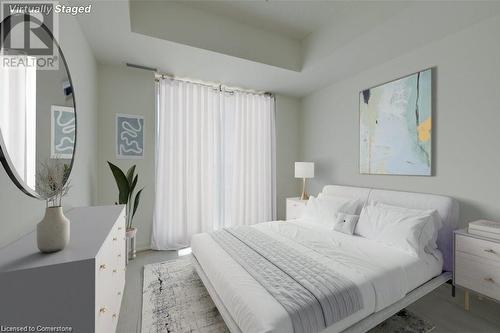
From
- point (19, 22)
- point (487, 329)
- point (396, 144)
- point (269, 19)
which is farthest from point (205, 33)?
point (487, 329)

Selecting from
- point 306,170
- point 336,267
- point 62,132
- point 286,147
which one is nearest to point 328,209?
point 306,170

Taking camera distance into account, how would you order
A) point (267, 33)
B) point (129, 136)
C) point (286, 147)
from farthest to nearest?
point (286, 147) < point (129, 136) < point (267, 33)

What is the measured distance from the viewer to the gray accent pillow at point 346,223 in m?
2.45

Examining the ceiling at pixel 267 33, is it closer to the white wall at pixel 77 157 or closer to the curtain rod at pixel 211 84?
the curtain rod at pixel 211 84

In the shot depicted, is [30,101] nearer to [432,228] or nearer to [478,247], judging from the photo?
[432,228]

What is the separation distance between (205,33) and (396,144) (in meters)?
2.67

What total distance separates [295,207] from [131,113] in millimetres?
2867

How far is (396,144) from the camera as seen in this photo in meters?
2.70

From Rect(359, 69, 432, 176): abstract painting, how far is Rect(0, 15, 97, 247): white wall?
3359mm

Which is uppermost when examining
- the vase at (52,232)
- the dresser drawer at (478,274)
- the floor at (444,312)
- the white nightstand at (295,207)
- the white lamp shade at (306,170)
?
the white lamp shade at (306,170)

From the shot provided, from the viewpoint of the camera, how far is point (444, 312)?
186 cm

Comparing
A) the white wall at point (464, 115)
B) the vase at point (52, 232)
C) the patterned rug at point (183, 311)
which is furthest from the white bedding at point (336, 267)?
the vase at point (52, 232)

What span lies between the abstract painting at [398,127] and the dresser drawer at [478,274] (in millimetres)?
919

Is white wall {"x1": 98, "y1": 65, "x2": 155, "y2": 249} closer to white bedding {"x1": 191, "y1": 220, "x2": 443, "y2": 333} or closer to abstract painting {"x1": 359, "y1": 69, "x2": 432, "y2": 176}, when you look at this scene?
white bedding {"x1": 191, "y1": 220, "x2": 443, "y2": 333}
